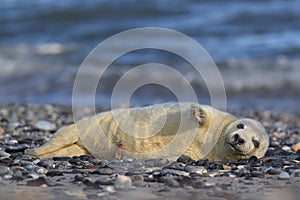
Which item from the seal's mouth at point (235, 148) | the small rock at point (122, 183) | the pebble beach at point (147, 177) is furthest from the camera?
the seal's mouth at point (235, 148)

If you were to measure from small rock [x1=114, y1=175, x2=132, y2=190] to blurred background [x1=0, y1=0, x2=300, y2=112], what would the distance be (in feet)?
19.8

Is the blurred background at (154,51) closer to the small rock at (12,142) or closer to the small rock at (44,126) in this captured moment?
the small rock at (44,126)

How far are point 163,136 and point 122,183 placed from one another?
0.89m

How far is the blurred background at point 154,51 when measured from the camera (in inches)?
409

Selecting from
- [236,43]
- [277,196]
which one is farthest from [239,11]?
[277,196]

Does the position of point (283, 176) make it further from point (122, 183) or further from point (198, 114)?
point (122, 183)

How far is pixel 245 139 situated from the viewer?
13.7 feet

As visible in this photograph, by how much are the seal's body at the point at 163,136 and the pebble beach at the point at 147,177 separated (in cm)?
11

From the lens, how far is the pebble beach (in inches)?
130

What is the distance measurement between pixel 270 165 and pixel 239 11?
11.2m

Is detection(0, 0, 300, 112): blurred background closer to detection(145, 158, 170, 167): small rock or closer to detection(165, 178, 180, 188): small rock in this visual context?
detection(145, 158, 170, 167): small rock

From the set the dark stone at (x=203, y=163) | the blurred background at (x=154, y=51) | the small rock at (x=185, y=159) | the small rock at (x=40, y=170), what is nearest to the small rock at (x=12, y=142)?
the small rock at (x=40, y=170)

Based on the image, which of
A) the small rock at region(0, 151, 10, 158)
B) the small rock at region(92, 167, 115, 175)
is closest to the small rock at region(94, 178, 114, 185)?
the small rock at region(92, 167, 115, 175)

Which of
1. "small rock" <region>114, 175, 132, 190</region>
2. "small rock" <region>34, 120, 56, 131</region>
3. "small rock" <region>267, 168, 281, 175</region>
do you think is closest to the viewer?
"small rock" <region>114, 175, 132, 190</region>
